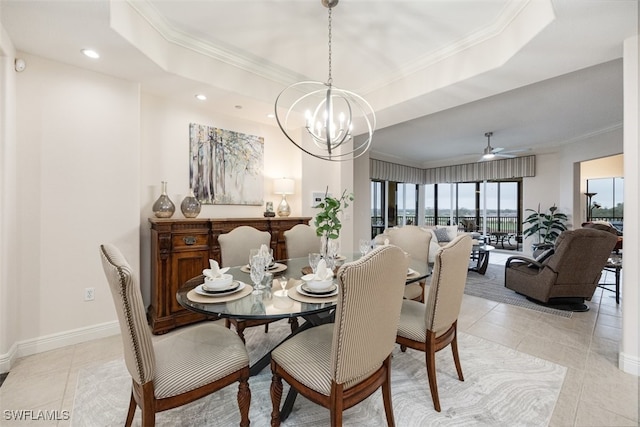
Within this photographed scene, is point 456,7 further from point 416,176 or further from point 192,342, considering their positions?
point 416,176

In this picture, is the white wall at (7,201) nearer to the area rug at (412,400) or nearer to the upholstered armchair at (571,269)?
the area rug at (412,400)

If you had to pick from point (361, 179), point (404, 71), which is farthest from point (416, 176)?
point (404, 71)

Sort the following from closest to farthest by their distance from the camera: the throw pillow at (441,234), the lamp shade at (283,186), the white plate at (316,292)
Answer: the white plate at (316,292)
the lamp shade at (283,186)
the throw pillow at (441,234)

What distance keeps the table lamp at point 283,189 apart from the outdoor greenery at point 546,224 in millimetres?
5947

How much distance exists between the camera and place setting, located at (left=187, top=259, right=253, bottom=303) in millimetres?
1513

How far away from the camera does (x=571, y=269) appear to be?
10.7 feet

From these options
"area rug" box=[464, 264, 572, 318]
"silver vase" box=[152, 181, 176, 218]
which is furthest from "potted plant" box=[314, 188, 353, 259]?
"area rug" box=[464, 264, 572, 318]

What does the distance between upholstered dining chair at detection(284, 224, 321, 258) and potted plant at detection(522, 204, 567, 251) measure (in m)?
5.57

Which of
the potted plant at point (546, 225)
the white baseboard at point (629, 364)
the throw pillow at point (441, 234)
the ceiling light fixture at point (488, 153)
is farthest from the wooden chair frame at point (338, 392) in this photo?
the potted plant at point (546, 225)

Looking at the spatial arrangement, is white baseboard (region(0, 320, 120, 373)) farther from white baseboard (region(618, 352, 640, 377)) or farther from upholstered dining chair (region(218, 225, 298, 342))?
white baseboard (region(618, 352, 640, 377))

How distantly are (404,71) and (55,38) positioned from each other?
3171 millimetres

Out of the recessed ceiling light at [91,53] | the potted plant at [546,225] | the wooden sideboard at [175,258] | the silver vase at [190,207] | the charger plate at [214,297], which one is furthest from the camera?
the potted plant at [546,225]

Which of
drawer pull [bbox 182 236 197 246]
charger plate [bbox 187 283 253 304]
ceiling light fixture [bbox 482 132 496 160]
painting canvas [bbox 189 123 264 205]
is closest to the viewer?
charger plate [bbox 187 283 253 304]

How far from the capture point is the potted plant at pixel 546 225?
6234 millimetres
